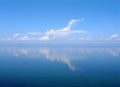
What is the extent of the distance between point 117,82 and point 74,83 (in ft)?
16.9

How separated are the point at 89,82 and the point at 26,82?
295 inches

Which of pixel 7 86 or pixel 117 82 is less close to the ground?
pixel 117 82

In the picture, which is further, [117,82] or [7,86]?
[117,82]

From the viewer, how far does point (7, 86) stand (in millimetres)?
20875

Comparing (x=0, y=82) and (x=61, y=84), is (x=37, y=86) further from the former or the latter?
(x=0, y=82)

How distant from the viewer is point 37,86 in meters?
21.0

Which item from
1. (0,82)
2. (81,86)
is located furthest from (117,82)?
(0,82)

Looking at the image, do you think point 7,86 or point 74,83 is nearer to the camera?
point 7,86

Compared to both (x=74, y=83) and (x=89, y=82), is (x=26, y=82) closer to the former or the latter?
(x=74, y=83)

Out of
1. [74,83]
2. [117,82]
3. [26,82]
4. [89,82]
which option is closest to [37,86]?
[26,82]

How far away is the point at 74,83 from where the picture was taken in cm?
2278

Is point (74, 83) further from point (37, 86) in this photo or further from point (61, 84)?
point (37, 86)


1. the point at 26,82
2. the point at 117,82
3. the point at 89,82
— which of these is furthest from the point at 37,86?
the point at 117,82

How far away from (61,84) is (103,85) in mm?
4735
